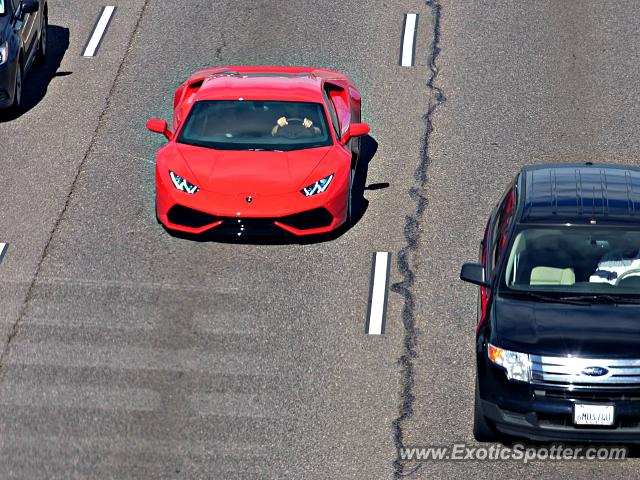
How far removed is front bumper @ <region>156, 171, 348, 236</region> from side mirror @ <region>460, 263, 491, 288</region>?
119 inches

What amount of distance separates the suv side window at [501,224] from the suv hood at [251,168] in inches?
95.9

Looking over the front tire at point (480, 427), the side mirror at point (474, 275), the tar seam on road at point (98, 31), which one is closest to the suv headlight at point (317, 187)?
the side mirror at point (474, 275)

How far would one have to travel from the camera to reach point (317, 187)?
15.2 meters

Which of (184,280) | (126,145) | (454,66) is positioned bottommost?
(184,280)

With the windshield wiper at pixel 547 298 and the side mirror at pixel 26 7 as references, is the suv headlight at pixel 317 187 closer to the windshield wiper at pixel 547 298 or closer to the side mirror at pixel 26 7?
the windshield wiper at pixel 547 298

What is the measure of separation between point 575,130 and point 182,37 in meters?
6.02

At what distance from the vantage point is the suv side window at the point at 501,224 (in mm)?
12684

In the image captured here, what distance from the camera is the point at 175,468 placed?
11.7m

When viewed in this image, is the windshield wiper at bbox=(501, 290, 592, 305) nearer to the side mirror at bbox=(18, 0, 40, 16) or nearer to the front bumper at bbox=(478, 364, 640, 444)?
the front bumper at bbox=(478, 364, 640, 444)

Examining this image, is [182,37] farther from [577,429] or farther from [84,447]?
[577,429]

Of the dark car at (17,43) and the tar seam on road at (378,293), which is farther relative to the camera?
the dark car at (17,43)

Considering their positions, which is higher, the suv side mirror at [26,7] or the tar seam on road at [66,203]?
the suv side mirror at [26,7]

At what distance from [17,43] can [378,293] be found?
6.71 metres

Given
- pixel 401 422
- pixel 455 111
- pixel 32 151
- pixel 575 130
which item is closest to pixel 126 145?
pixel 32 151
